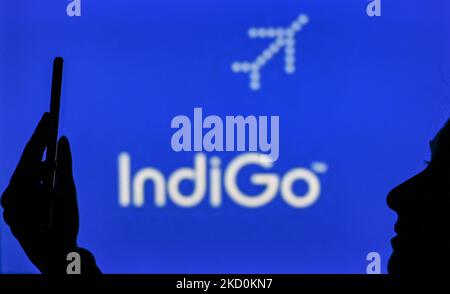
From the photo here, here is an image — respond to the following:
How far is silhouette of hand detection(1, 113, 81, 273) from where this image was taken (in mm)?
1202

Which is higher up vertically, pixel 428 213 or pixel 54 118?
pixel 54 118

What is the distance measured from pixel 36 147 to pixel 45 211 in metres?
0.16

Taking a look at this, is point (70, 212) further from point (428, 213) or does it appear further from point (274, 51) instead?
point (428, 213)

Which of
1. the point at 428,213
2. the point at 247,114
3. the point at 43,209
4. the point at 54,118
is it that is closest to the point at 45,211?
the point at 43,209

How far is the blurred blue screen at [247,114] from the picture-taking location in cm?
121

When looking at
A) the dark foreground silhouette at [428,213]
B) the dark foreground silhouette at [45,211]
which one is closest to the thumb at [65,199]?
the dark foreground silhouette at [45,211]

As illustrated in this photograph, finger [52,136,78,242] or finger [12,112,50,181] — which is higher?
finger [12,112,50,181]

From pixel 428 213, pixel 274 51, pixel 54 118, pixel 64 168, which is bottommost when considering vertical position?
pixel 428 213

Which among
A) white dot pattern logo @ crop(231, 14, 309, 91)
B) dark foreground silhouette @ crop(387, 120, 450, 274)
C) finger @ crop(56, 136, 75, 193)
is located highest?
white dot pattern logo @ crop(231, 14, 309, 91)

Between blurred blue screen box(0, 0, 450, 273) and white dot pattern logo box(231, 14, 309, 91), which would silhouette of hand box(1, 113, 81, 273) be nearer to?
blurred blue screen box(0, 0, 450, 273)

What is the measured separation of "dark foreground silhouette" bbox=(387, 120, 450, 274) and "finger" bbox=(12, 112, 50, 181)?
84cm

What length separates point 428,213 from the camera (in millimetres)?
1185

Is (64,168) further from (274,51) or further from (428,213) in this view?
(428,213)

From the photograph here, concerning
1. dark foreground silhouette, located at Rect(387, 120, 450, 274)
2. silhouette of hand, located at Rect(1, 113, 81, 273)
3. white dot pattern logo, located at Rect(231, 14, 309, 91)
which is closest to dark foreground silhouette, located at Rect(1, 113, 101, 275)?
silhouette of hand, located at Rect(1, 113, 81, 273)
